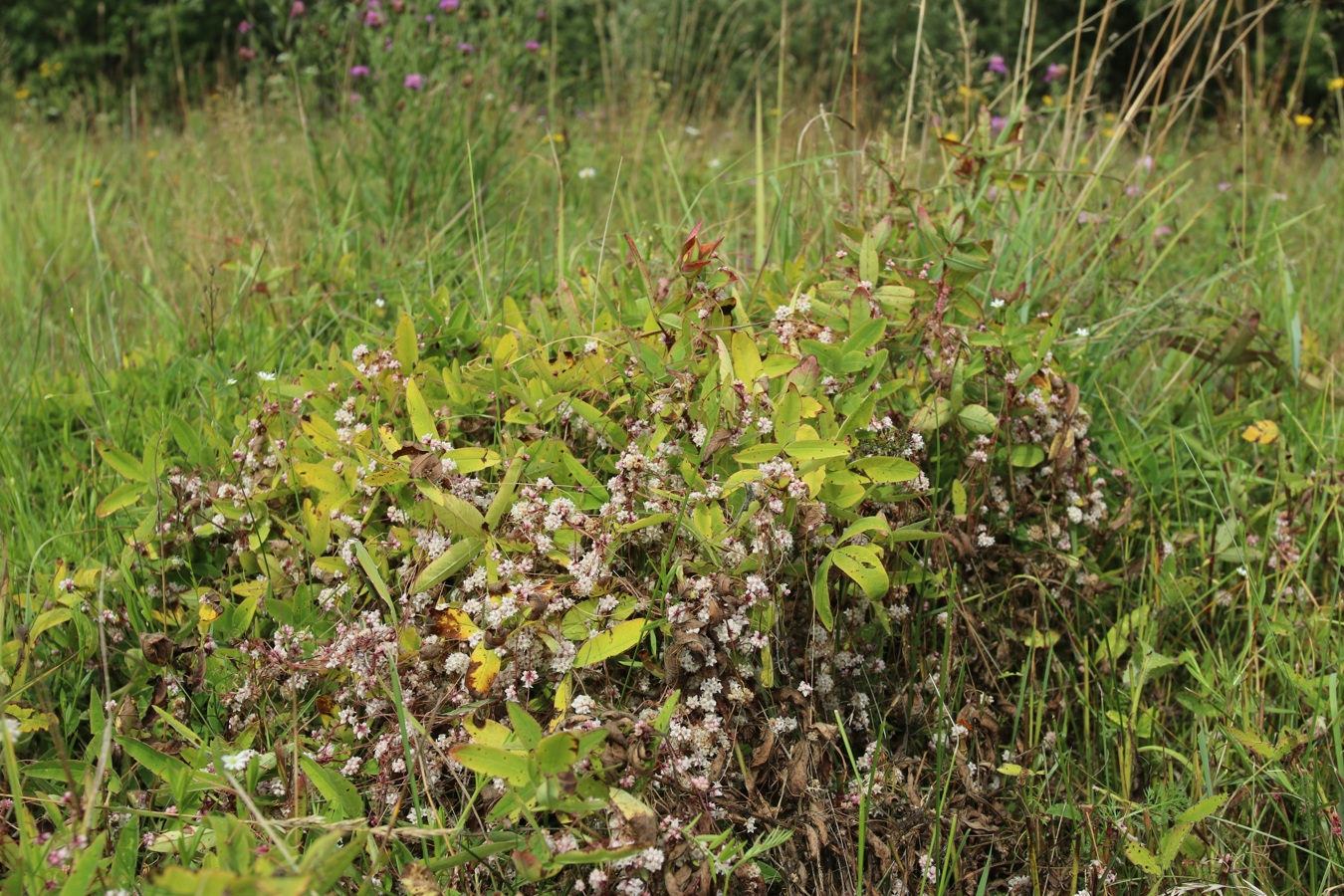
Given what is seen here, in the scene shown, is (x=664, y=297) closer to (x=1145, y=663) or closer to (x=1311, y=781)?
(x=1145, y=663)

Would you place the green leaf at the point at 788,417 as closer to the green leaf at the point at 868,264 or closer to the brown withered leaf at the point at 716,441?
the brown withered leaf at the point at 716,441

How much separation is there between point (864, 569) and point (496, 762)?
0.54 m

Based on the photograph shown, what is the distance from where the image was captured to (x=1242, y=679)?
5.61 feet

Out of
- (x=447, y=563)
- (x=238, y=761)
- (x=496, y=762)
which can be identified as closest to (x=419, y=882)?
(x=496, y=762)

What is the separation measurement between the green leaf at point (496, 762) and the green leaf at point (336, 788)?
0.74ft

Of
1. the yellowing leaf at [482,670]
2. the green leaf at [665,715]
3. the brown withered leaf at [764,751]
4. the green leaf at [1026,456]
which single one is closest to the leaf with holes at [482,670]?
the yellowing leaf at [482,670]

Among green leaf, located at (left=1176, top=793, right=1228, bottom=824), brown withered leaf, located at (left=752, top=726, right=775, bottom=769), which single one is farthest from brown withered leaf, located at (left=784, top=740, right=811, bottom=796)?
green leaf, located at (left=1176, top=793, right=1228, bottom=824)

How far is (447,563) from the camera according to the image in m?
1.32

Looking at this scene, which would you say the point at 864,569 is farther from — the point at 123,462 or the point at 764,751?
the point at 123,462

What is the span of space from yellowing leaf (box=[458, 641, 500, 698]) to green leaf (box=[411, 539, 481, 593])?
12cm

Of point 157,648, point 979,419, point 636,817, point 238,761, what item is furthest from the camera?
point 979,419

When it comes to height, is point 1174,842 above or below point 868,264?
below

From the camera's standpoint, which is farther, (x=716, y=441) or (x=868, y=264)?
(x=868, y=264)

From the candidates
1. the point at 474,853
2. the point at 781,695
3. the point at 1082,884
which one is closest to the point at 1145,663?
the point at 1082,884
